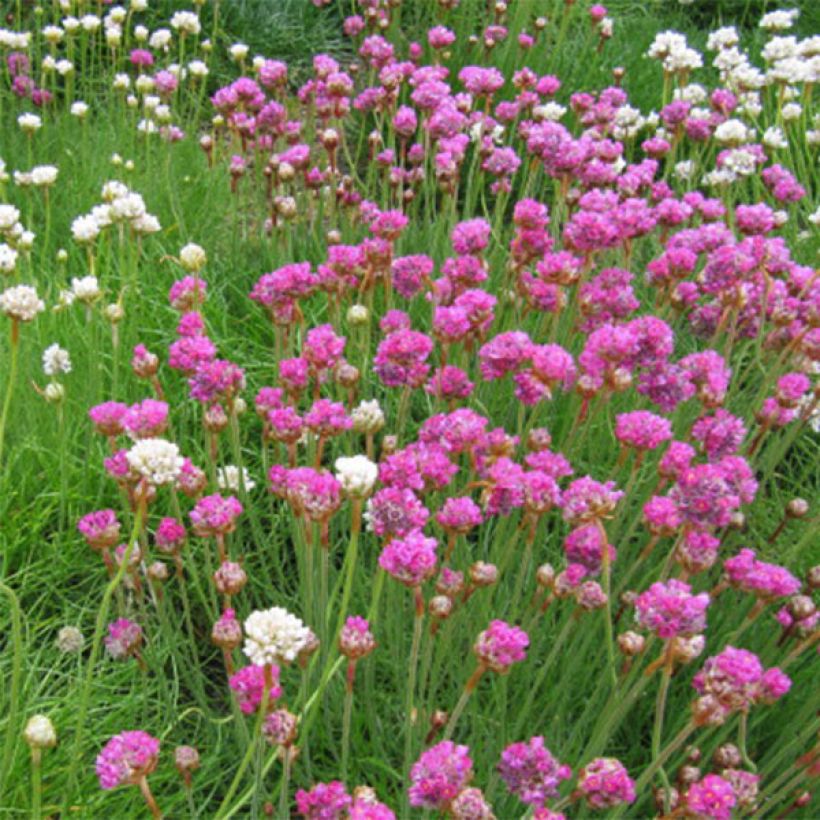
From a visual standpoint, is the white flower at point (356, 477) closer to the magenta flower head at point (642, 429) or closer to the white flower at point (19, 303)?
the magenta flower head at point (642, 429)

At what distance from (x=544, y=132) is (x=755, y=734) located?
141 centimetres

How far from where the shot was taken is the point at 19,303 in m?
1.73

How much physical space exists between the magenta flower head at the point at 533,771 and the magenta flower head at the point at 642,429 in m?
0.55

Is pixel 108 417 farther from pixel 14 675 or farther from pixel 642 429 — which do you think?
pixel 642 429

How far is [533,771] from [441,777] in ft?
0.52

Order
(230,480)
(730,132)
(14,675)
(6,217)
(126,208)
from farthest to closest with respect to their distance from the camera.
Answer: (730,132) → (6,217) → (126,208) → (230,480) → (14,675)

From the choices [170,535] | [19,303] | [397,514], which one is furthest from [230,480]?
[397,514]

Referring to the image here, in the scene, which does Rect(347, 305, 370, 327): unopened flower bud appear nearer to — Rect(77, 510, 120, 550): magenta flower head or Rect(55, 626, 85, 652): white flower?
Rect(77, 510, 120, 550): magenta flower head

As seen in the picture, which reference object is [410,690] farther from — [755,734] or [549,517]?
[549,517]

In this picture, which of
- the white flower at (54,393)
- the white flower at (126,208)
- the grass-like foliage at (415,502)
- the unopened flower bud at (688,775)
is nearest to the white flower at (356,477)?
the grass-like foliage at (415,502)

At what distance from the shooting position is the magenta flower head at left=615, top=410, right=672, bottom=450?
69.3 inches

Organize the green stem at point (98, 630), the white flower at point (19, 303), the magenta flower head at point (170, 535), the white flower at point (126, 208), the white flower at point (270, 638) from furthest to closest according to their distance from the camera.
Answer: the white flower at point (126, 208) < the magenta flower head at point (170, 535) < the white flower at point (19, 303) < the green stem at point (98, 630) < the white flower at point (270, 638)

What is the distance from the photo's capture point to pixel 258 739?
1444 mm

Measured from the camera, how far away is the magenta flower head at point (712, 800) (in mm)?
1333
